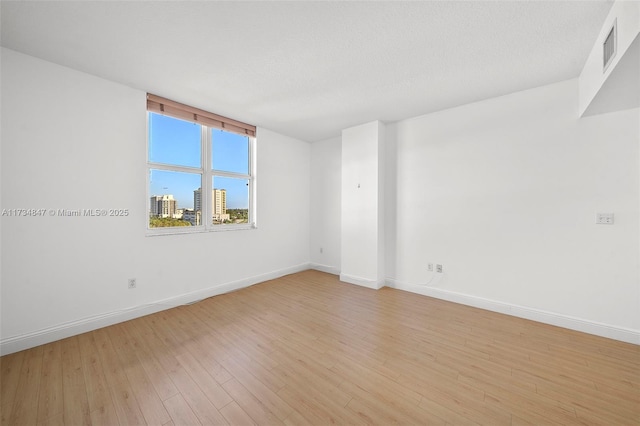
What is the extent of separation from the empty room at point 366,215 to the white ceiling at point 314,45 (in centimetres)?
2

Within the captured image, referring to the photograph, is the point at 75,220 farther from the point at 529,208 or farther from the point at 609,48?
the point at 529,208

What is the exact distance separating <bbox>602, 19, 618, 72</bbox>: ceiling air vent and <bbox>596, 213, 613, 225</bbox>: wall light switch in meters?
1.44

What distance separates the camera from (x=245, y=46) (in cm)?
207

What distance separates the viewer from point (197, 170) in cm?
348

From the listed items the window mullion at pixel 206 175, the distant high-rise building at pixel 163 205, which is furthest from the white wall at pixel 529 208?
the distant high-rise building at pixel 163 205

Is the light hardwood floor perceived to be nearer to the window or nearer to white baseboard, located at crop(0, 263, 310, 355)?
white baseboard, located at crop(0, 263, 310, 355)

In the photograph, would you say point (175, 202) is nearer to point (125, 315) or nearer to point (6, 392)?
point (125, 315)

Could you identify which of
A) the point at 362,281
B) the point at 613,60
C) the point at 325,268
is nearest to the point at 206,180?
the point at 325,268

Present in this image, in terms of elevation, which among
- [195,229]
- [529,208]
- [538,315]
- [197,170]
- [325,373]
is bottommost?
[325,373]

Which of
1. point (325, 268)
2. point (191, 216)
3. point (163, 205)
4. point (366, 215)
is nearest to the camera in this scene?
point (163, 205)

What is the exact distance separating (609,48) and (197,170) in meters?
4.37

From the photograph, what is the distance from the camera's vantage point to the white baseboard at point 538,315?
7.58 feet

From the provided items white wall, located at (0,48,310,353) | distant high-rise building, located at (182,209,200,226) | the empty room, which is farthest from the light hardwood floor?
distant high-rise building, located at (182,209,200,226)

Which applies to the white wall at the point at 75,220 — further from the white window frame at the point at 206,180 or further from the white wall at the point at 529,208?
the white wall at the point at 529,208
